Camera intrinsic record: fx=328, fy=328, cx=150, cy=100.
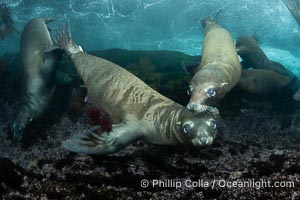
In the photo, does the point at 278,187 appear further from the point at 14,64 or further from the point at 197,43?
the point at 197,43

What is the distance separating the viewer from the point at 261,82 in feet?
29.4

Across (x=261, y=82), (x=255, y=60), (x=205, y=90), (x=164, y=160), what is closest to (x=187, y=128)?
(x=164, y=160)

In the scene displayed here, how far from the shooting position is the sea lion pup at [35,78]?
8336mm

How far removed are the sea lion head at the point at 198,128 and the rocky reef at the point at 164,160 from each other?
0.50 m

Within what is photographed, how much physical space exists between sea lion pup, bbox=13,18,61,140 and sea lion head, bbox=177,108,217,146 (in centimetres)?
459

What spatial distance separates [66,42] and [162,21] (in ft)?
60.9

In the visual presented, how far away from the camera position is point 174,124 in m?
5.32

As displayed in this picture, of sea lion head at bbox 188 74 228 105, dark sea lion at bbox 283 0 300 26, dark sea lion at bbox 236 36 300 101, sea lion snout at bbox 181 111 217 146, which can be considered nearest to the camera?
sea lion snout at bbox 181 111 217 146

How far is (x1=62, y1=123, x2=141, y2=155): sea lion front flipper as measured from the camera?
5047 mm

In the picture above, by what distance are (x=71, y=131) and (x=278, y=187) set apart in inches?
211

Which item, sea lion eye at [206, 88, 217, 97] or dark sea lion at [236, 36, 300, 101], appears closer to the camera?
sea lion eye at [206, 88, 217, 97]

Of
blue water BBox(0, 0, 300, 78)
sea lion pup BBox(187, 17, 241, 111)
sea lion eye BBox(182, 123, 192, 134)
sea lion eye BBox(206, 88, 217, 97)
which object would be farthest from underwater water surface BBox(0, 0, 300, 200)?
blue water BBox(0, 0, 300, 78)

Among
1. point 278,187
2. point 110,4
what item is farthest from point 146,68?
point 110,4

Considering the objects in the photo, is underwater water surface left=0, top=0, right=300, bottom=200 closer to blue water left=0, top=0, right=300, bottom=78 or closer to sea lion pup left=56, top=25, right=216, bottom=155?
sea lion pup left=56, top=25, right=216, bottom=155
